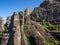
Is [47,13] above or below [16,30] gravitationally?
above

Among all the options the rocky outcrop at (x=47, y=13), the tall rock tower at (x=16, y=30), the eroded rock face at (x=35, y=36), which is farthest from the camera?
the rocky outcrop at (x=47, y=13)

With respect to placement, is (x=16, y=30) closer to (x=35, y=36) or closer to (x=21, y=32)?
(x=21, y=32)

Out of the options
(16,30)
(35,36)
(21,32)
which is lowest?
(35,36)

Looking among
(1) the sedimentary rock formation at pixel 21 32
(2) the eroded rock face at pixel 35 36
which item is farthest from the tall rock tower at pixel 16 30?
(2) the eroded rock face at pixel 35 36

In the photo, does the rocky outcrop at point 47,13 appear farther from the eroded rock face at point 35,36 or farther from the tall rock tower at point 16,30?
the tall rock tower at point 16,30

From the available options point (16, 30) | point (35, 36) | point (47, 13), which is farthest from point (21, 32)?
point (47, 13)

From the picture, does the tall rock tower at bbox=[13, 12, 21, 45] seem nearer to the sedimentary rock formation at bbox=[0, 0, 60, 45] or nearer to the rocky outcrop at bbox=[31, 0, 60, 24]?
the sedimentary rock formation at bbox=[0, 0, 60, 45]

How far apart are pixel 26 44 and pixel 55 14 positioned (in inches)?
1987

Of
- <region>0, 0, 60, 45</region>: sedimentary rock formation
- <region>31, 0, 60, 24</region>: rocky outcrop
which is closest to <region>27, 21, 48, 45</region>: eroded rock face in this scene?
<region>0, 0, 60, 45</region>: sedimentary rock formation

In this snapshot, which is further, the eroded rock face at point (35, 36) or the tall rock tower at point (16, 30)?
the eroded rock face at point (35, 36)

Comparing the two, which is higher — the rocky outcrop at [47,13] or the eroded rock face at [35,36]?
the rocky outcrop at [47,13]

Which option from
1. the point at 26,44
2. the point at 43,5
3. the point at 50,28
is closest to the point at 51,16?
the point at 43,5

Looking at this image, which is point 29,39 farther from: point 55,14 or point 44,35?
point 55,14

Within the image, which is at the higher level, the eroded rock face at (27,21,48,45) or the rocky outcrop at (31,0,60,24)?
the rocky outcrop at (31,0,60,24)
